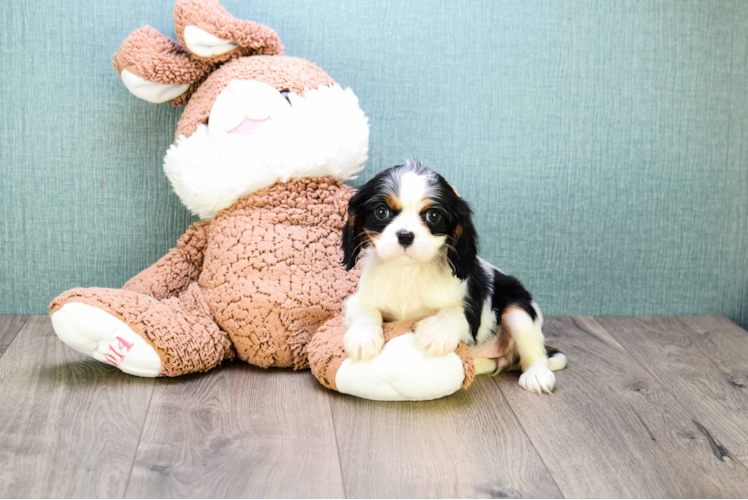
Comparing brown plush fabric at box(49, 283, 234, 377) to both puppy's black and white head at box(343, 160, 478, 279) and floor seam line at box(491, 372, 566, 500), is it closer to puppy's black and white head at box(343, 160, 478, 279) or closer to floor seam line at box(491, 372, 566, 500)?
puppy's black and white head at box(343, 160, 478, 279)

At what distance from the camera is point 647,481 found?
134cm

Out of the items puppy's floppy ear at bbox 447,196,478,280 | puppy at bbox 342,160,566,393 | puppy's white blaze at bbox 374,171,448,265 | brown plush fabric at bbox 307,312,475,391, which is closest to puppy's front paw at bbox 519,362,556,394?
puppy at bbox 342,160,566,393

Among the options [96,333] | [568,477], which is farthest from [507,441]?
[96,333]

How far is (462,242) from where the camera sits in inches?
61.2

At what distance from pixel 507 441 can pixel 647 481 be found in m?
0.28

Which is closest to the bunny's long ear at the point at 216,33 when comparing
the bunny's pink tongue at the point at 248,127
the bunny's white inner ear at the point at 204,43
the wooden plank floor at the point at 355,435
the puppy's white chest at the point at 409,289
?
the bunny's white inner ear at the point at 204,43

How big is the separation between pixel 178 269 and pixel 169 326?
31cm

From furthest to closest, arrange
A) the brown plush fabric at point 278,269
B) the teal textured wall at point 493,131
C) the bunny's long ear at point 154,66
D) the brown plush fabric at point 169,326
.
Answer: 1. the teal textured wall at point 493,131
2. the bunny's long ear at point 154,66
3. the brown plush fabric at point 278,269
4. the brown plush fabric at point 169,326

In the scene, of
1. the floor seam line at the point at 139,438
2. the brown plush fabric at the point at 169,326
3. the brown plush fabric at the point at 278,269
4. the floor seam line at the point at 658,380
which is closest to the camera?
the floor seam line at the point at 139,438

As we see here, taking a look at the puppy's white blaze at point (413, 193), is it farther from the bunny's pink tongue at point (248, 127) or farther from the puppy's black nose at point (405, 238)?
the bunny's pink tongue at point (248, 127)

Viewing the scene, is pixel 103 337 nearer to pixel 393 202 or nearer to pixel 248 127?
pixel 248 127

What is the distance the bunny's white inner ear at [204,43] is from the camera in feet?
6.07

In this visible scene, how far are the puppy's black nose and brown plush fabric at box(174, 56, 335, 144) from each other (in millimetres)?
601

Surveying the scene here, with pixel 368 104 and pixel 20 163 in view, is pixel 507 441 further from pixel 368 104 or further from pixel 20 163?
pixel 20 163
